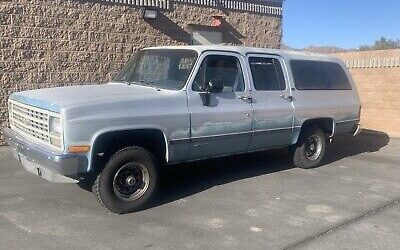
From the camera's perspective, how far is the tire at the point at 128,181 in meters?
5.58

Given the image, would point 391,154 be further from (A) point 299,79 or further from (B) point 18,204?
(B) point 18,204

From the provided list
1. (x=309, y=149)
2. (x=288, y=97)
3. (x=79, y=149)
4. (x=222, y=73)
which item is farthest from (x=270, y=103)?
(x=79, y=149)

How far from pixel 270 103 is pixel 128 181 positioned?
2.65 m

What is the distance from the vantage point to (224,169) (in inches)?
321

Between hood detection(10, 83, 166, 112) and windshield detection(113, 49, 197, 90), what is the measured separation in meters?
0.23

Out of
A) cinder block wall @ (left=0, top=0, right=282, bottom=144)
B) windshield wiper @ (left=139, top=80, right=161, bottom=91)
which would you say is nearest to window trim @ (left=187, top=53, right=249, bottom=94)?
windshield wiper @ (left=139, top=80, right=161, bottom=91)

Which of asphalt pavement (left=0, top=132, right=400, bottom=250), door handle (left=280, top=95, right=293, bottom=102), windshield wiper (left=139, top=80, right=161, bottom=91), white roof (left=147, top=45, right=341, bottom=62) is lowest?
asphalt pavement (left=0, top=132, right=400, bottom=250)

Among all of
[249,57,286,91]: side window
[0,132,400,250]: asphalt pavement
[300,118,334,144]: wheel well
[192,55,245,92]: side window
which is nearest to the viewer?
[0,132,400,250]: asphalt pavement

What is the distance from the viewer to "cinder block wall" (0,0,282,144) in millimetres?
9328

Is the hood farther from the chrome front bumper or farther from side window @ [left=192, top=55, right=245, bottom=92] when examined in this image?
side window @ [left=192, top=55, right=245, bottom=92]

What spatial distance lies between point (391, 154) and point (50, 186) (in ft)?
23.0

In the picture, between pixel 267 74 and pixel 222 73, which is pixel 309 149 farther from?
pixel 222 73

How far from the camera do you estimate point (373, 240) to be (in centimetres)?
509

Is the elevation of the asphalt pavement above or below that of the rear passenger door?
below
